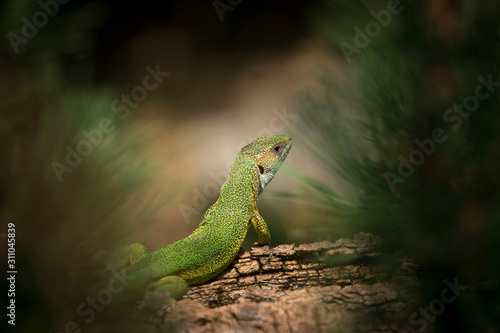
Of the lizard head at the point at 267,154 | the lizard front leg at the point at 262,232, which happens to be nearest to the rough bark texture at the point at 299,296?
the lizard front leg at the point at 262,232

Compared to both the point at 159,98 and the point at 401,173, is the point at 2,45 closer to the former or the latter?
the point at 401,173

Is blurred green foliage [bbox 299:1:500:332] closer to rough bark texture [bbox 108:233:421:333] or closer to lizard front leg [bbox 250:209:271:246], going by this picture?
rough bark texture [bbox 108:233:421:333]

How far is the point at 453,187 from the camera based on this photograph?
1120mm

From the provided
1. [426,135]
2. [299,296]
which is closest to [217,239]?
[299,296]

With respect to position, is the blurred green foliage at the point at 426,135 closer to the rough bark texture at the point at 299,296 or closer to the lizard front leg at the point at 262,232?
the rough bark texture at the point at 299,296

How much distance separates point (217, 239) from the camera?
104 inches

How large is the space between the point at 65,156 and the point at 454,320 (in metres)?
1.03

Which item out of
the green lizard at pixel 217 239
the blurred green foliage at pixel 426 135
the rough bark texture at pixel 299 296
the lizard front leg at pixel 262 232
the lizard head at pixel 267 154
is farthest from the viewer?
the lizard head at pixel 267 154

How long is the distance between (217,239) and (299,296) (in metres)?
0.82

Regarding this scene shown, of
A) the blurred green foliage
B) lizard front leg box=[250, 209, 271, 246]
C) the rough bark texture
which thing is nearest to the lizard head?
lizard front leg box=[250, 209, 271, 246]

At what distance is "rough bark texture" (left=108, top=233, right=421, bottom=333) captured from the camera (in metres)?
1.36

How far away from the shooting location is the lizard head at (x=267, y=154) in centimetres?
325

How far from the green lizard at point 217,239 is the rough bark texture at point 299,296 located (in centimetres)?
10

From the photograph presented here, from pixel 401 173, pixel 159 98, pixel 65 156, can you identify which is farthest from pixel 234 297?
pixel 159 98
